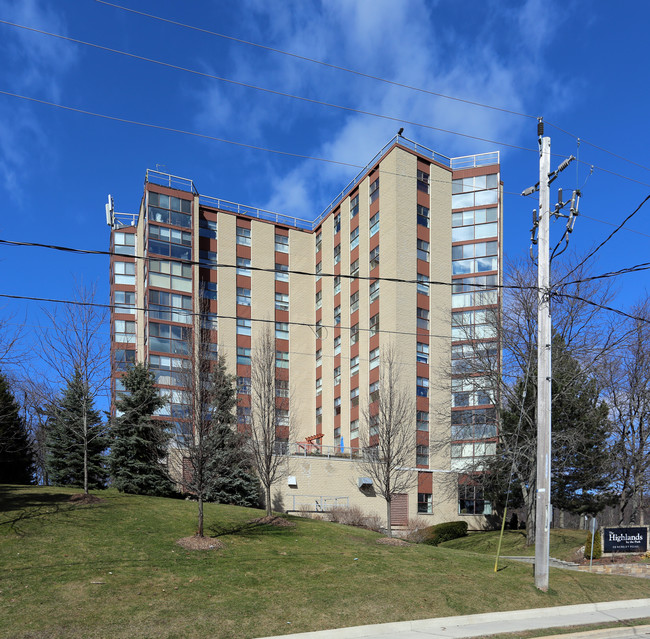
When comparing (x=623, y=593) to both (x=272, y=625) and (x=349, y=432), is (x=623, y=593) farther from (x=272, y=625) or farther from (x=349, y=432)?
(x=349, y=432)

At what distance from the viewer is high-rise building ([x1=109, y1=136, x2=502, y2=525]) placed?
137 ft

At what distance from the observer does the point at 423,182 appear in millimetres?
47500

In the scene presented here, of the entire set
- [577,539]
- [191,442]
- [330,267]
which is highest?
[330,267]

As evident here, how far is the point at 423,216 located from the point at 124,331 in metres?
27.9

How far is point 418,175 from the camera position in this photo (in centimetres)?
4722

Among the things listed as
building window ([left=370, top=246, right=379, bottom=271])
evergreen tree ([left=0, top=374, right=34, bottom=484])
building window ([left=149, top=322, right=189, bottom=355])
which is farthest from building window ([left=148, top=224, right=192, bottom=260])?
evergreen tree ([left=0, top=374, right=34, bottom=484])

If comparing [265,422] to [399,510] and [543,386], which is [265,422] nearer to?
[543,386]

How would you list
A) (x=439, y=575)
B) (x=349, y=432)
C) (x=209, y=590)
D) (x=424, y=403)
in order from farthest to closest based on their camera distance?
1. (x=349, y=432)
2. (x=424, y=403)
3. (x=439, y=575)
4. (x=209, y=590)

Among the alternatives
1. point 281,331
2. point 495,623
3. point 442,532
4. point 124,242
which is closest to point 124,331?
point 124,242

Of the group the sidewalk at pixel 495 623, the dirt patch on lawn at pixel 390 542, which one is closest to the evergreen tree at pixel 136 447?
the dirt patch on lawn at pixel 390 542

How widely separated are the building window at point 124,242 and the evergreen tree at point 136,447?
29.3m

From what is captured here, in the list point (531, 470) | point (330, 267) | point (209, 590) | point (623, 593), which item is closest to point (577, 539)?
point (531, 470)

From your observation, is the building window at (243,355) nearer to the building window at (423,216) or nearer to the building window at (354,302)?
the building window at (354,302)

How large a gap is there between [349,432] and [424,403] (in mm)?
6625
